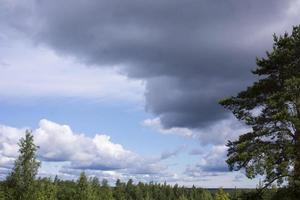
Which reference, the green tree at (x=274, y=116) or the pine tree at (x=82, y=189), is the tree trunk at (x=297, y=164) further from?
the pine tree at (x=82, y=189)

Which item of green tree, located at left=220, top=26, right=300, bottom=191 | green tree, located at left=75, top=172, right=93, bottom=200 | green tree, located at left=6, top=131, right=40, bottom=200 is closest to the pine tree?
green tree, located at left=75, top=172, right=93, bottom=200

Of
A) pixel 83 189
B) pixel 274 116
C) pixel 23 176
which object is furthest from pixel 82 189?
pixel 274 116

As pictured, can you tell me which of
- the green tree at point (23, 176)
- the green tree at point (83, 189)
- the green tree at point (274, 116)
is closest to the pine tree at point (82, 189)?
the green tree at point (83, 189)

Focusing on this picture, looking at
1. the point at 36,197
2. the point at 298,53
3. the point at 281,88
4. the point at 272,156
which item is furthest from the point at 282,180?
the point at 36,197

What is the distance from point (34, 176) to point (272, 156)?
26.7m

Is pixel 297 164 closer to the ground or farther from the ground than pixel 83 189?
closer to the ground

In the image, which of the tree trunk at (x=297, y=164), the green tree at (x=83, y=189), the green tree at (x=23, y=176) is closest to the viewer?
the tree trunk at (x=297, y=164)

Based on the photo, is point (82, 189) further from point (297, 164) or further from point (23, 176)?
point (297, 164)

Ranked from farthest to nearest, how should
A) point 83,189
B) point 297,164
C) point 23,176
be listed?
point 83,189, point 23,176, point 297,164

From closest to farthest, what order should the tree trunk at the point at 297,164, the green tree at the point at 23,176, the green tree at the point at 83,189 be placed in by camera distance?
the tree trunk at the point at 297,164 < the green tree at the point at 23,176 < the green tree at the point at 83,189

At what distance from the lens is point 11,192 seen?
48656 mm

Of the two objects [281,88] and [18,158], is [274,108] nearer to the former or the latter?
[281,88]

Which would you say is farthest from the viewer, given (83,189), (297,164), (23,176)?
(83,189)

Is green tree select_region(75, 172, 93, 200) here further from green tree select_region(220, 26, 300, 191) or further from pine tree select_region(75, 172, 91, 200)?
green tree select_region(220, 26, 300, 191)
